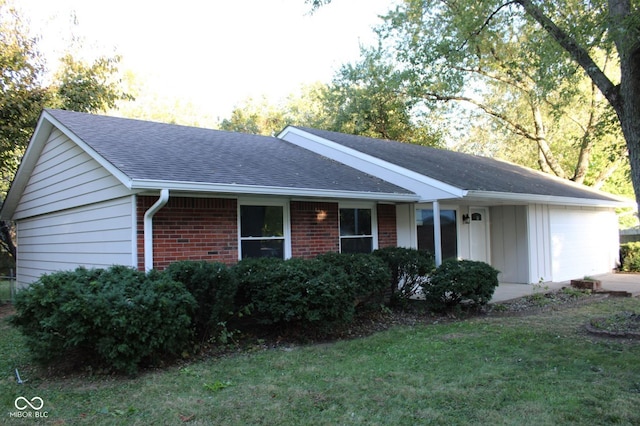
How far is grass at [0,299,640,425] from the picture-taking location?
3.97 m

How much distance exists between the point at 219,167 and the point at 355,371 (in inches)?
173

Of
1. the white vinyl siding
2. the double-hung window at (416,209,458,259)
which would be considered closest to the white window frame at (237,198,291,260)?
the double-hung window at (416,209,458,259)

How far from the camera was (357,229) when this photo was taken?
32.7 feet

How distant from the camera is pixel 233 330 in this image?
6996mm

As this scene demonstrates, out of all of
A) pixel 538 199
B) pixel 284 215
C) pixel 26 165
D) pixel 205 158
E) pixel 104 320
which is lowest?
pixel 104 320

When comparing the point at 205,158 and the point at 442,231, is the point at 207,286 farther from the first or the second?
the point at 442,231

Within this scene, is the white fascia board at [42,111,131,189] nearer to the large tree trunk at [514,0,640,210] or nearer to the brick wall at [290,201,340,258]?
the brick wall at [290,201,340,258]

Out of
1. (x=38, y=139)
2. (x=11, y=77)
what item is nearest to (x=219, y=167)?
(x=38, y=139)

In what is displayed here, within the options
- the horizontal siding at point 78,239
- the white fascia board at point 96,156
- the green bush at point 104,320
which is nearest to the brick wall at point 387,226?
the horizontal siding at point 78,239

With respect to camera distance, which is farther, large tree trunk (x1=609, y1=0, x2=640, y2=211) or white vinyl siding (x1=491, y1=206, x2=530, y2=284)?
white vinyl siding (x1=491, y1=206, x2=530, y2=284)

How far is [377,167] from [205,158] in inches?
162

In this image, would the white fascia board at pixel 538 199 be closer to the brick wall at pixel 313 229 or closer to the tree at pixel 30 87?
the brick wall at pixel 313 229

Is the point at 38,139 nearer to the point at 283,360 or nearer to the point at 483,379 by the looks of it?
the point at 283,360

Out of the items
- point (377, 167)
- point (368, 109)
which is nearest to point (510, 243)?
point (377, 167)
